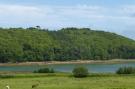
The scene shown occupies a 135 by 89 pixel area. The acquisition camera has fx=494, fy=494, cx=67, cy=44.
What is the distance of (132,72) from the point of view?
285ft

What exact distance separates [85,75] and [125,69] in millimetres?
12165

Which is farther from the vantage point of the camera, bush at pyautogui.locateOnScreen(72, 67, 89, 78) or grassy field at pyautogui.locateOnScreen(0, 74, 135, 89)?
bush at pyautogui.locateOnScreen(72, 67, 89, 78)

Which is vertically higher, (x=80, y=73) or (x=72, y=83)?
(x=80, y=73)

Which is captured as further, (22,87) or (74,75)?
(74,75)

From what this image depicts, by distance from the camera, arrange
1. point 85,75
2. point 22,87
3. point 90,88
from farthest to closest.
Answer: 1. point 85,75
2. point 22,87
3. point 90,88

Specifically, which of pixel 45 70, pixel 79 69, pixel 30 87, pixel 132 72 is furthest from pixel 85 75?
pixel 30 87

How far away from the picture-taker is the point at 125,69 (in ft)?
290

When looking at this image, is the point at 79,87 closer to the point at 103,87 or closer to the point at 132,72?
the point at 103,87

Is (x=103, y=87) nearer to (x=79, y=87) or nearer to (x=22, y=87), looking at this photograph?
(x=79, y=87)

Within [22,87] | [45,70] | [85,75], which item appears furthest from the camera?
[45,70]

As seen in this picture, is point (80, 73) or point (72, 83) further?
point (80, 73)

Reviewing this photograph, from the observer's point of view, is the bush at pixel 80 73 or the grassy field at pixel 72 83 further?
the bush at pixel 80 73

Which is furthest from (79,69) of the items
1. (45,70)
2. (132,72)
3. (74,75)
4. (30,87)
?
(30,87)

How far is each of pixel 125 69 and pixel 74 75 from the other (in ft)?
43.3
